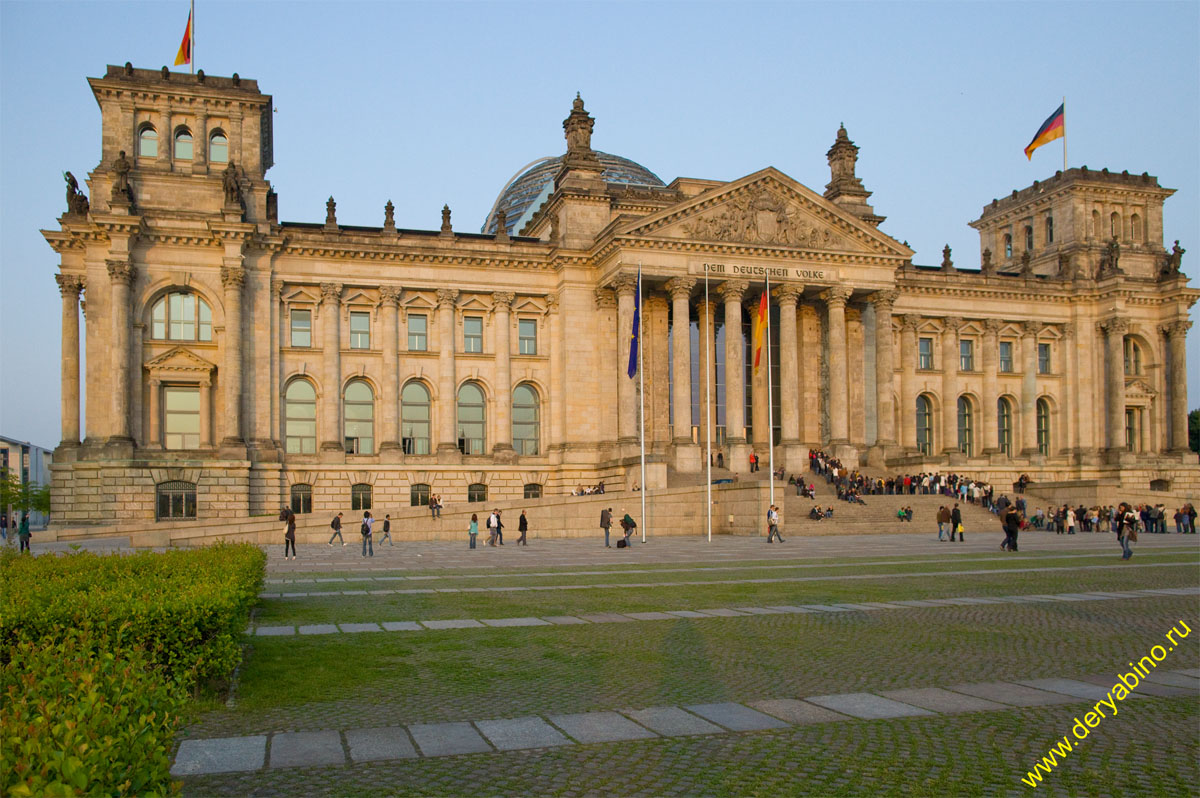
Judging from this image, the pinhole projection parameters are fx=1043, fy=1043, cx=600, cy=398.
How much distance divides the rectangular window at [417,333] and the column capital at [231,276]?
10870mm

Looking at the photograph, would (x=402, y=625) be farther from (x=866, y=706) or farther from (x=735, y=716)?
(x=866, y=706)

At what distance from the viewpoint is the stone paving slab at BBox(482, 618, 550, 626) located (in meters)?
18.9

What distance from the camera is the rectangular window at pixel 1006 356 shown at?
263 ft

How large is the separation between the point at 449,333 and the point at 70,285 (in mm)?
21651

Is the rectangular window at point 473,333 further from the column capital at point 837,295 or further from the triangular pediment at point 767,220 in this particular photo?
the column capital at point 837,295

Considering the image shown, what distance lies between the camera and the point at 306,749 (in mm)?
10281

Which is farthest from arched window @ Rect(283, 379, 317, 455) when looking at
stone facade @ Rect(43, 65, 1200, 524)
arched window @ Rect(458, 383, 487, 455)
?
arched window @ Rect(458, 383, 487, 455)

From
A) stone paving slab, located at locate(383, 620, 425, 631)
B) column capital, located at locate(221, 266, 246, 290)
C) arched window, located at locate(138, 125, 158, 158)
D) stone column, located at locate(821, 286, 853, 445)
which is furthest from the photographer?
stone column, located at locate(821, 286, 853, 445)

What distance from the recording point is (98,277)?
57875 mm

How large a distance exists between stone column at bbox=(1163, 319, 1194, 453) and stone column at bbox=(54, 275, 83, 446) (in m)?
76.7

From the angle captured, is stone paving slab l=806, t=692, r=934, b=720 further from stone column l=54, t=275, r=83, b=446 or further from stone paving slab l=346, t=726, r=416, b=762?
stone column l=54, t=275, r=83, b=446

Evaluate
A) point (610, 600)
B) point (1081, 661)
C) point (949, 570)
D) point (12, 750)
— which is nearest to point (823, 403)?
point (949, 570)

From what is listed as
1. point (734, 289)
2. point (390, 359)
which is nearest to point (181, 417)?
point (390, 359)

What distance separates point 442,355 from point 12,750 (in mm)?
60501
